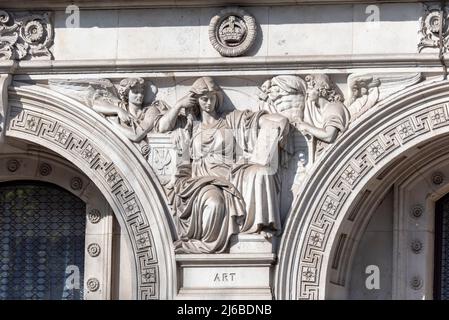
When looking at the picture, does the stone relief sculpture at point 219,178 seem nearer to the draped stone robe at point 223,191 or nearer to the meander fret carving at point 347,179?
the draped stone robe at point 223,191

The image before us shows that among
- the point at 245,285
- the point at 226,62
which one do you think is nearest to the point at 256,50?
the point at 226,62

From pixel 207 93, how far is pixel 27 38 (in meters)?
1.82

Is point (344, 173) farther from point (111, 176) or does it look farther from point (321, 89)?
point (111, 176)

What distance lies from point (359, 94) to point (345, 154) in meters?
0.56

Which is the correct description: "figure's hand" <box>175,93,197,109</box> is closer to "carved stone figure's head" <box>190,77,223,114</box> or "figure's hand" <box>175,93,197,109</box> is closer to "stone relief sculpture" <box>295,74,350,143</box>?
"carved stone figure's head" <box>190,77,223,114</box>

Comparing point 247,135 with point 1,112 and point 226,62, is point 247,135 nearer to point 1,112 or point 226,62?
point 226,62

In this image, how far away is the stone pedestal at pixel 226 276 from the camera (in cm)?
2517

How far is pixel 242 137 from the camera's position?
2556cm

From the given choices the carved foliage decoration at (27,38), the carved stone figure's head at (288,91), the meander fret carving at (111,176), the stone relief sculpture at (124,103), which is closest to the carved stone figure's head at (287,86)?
the carved stone figure's head at (288,91)

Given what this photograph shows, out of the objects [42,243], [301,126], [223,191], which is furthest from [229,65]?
[42,243]

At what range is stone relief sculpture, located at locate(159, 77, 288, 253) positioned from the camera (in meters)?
25.3

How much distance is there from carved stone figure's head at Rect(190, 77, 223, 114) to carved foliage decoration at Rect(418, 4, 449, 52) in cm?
189

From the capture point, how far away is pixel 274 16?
25.7 metres

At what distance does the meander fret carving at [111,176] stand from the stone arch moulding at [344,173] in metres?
1.21
